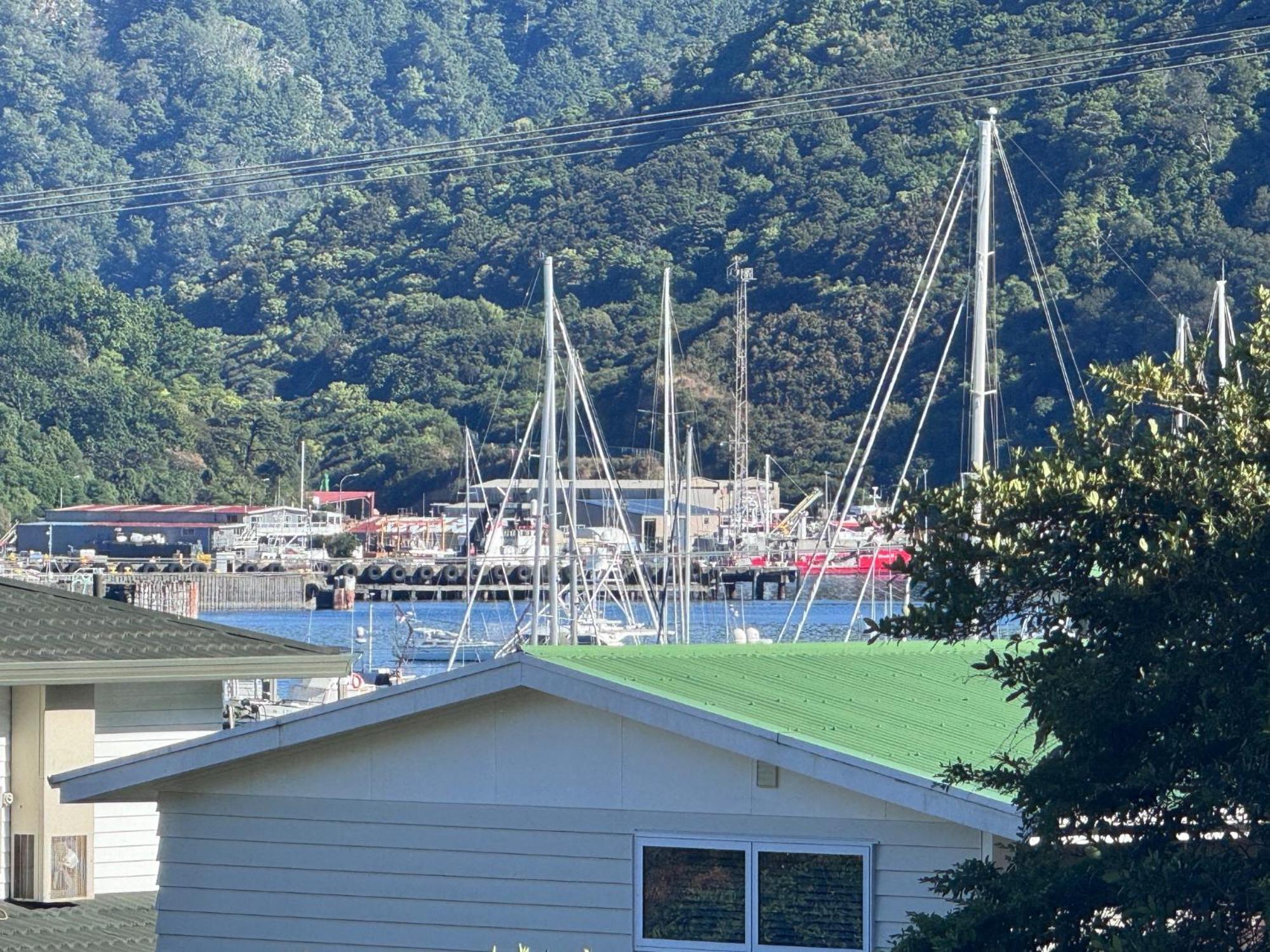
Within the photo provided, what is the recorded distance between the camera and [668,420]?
54.1 metres

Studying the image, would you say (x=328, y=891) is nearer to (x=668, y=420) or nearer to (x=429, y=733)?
(x=429, y=733)

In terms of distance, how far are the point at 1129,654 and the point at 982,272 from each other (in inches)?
1082

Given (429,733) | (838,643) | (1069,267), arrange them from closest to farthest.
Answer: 1. (429,733)
2. (838,643)
3. (1069,267)

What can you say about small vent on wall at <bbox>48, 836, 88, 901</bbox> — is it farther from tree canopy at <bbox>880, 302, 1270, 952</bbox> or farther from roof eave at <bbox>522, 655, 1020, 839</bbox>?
tree canopy at <bbox>880, 302, 1270, 952</bbox>

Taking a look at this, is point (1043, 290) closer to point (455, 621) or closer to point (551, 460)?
point (551, 460)

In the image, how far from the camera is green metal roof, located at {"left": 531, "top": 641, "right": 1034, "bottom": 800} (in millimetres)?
9836

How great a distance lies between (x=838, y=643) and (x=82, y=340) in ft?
495

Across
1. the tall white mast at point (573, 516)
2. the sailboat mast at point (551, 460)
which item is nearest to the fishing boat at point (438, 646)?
the tall white mast at point (573, 516)

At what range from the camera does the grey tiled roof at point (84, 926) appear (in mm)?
10547

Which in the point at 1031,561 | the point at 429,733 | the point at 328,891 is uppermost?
the point at 1031,561

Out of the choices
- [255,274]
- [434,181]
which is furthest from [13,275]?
[434,181]

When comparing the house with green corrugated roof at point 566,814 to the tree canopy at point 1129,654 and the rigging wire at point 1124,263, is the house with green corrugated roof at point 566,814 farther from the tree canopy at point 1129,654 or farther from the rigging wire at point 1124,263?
the rigging wire at point 1124,263

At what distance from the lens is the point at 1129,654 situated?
23.1ft

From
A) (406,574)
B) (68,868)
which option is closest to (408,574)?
(406,574)
